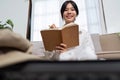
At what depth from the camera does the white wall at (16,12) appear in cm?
381

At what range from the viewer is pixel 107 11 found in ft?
12.0

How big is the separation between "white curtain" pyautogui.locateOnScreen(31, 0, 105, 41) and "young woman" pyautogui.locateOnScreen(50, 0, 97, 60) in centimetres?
147

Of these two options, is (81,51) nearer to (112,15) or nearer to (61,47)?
(61,47)

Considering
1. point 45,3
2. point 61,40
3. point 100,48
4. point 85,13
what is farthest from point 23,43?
point 45,3

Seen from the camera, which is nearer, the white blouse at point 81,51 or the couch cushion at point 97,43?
the white blouse at point 81,51

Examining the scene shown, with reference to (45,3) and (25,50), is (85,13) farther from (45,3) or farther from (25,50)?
(25,50)

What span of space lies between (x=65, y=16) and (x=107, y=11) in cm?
176

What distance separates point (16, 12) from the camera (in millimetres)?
3902

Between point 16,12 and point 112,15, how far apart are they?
169 centimetres

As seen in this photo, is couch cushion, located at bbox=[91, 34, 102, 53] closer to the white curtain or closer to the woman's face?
the woman's face

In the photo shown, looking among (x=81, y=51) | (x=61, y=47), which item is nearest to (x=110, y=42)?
(x=81, y=51)

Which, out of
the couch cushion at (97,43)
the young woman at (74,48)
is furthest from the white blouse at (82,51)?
the couch cushion at (97,43)

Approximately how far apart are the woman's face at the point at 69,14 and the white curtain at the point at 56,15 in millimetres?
1462

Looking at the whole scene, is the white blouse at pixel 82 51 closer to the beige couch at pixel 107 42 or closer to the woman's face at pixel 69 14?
the woman's face at pixel 69 14
